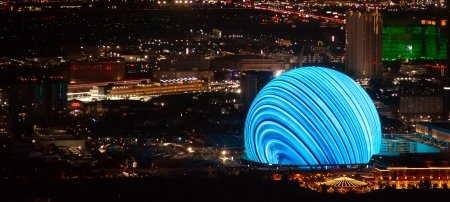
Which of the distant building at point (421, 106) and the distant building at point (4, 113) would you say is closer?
the distant building at point (4, 113)

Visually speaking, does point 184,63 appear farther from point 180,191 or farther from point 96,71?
point 180,191

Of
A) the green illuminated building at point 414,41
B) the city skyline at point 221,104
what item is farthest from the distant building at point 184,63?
the green illuminated building at point 414,41

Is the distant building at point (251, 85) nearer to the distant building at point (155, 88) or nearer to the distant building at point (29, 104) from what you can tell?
the distant building at point (155, 88)

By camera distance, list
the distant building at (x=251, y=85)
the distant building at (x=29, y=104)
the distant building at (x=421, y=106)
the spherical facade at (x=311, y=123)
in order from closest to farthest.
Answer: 1. the spherical facade at (x=311, y=123)
2. the distant building at (x=29, y=104)
3. the distant building at (x=421, y=106)
4. the distant building at (x=251, y=85)

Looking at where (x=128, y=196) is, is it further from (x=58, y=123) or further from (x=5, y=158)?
(x=58, y=123)

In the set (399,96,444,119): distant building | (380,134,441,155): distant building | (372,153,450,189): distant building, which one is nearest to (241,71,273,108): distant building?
(399,96,444,119): distant building

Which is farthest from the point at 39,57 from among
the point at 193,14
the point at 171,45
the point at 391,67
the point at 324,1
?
the point at 324,1
